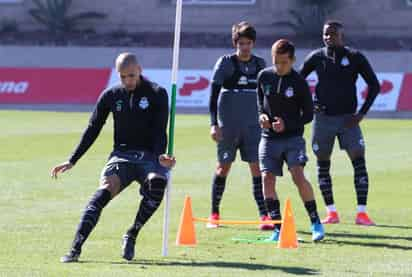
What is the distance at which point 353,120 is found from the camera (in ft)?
41.8

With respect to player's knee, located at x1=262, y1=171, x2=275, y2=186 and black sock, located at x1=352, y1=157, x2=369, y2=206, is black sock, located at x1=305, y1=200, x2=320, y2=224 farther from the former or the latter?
black sock, located at x1=352, y1=157, x2=369, y2=206

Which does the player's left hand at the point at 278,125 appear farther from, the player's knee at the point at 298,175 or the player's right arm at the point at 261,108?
the player's knee at the point at 298,175

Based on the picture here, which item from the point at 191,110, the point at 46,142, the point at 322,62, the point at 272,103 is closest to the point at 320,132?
the point at 322,62

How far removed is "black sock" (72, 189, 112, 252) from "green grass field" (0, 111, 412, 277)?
0.67ft

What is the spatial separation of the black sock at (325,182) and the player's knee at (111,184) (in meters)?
3.31

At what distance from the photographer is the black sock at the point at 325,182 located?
42.1 feet

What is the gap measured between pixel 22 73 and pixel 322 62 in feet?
72.2

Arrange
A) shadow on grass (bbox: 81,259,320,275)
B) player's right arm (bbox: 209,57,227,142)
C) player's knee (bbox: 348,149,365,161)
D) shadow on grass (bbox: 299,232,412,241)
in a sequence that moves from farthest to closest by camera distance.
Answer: player's knee (bbox: 348,149,365,161) → player's right arm (bbox: 209,57,227,142) → shadow on grass (bbox: 299,232,412,241) → shadow on grass (bbox: 81,259,320,275)

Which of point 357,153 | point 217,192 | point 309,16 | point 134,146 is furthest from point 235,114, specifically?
point 309,16

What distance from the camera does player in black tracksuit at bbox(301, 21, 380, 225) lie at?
12.7 metres

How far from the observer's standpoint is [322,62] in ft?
41.7

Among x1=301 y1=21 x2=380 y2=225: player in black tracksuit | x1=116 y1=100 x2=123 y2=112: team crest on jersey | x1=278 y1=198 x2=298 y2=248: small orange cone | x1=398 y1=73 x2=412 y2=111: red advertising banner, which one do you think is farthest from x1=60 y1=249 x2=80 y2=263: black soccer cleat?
x1=398 y1=73 x2=412 y2=111: red advertising banner

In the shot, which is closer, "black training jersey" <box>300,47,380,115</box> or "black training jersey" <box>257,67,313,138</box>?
"black training jersey" <box>257,67,313,138</box>

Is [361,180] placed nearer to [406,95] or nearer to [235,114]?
[235,114]
